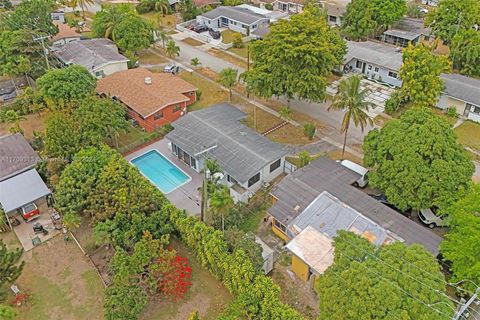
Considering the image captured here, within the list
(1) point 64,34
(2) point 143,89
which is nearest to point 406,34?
(2) point 143,89

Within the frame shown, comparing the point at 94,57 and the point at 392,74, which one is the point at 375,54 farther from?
the point at 94,57

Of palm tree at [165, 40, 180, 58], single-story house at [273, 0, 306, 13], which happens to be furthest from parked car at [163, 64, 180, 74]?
single-story house at [273, 0, 306, 13]

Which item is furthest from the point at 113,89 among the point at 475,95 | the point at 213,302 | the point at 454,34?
the point at 454,34

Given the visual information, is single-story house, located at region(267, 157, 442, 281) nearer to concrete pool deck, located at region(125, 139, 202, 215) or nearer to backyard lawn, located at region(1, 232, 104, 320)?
concrete pool deck, located at region(125, 139, 202, 215)

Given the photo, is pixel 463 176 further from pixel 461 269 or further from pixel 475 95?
pixel 475 95

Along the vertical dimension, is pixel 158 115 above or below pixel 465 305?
below

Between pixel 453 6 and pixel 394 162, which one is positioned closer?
pixel 394 162
